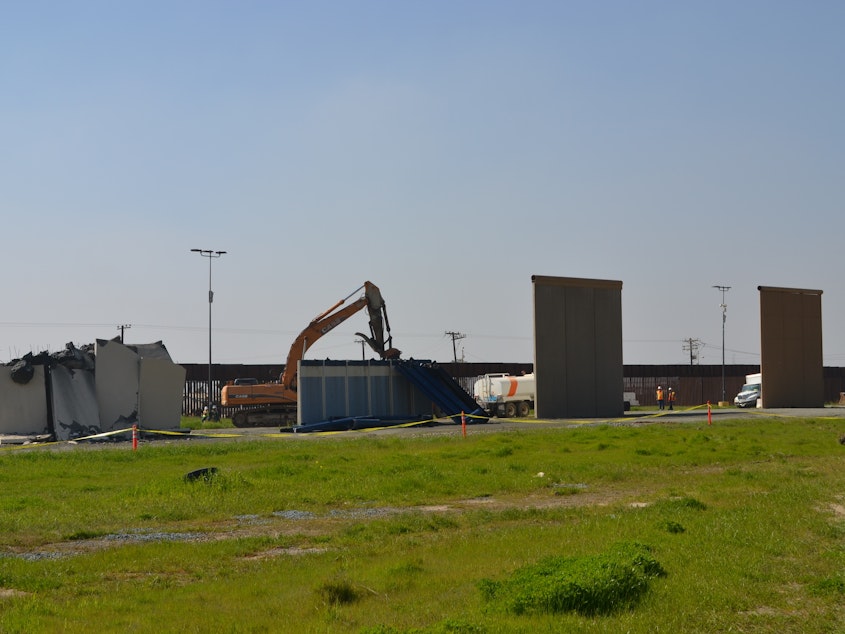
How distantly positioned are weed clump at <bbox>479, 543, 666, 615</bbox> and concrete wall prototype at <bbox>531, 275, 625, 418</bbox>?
3469cm

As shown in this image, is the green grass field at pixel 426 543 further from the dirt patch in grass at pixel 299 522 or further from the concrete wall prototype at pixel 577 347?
the concrete wall prototype at pixel 577 347

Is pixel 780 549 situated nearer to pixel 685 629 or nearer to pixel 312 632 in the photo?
pixel 685 629

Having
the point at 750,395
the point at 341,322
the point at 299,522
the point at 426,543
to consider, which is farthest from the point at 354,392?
the point at 750,395

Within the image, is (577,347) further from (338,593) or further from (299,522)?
(338,593)

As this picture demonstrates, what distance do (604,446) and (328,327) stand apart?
2252 cm

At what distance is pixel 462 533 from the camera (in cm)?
1357

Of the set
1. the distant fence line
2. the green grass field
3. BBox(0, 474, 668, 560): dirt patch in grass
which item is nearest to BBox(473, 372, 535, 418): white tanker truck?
the distant fence line

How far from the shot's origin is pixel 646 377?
271 ft

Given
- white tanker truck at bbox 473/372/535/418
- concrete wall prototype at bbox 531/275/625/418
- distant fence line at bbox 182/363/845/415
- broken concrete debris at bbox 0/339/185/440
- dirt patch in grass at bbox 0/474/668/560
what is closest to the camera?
dirt patch in grass at bbox 0/474/668/560

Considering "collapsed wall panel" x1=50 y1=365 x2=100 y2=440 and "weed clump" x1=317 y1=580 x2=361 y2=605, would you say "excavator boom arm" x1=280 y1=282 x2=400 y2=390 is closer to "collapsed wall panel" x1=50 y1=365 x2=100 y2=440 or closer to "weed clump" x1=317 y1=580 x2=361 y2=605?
"collapsed wall panel" x1=50 y1=365 x2=100 y2=440

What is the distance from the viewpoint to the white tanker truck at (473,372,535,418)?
51688 mm

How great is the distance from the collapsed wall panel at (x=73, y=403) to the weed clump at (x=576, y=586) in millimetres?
27987

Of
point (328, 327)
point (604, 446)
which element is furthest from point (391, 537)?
point (328, 327)

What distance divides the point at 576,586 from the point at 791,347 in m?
47.6
